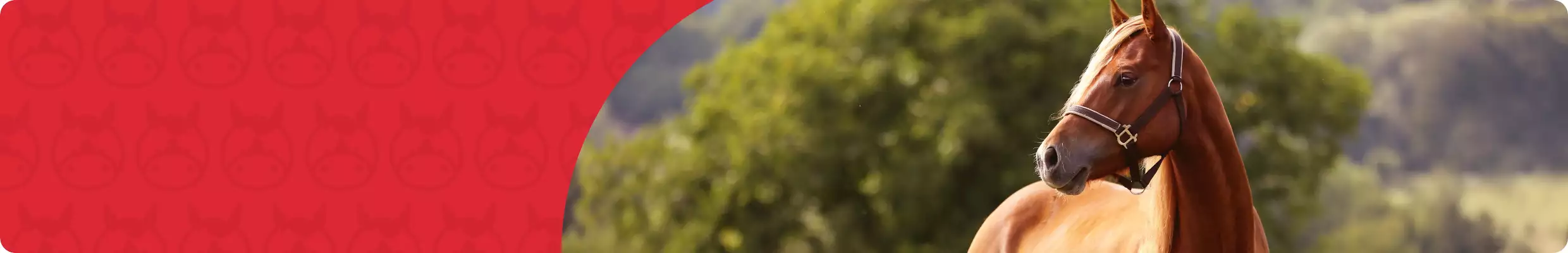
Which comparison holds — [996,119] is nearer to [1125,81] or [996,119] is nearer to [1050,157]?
[1125,81]

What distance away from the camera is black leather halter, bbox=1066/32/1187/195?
4176 millimetres

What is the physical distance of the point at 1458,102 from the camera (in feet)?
41.4

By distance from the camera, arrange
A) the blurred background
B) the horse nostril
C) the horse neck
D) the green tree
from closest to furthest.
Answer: the horse nostril < the horse neck < the blurred background < the green tree

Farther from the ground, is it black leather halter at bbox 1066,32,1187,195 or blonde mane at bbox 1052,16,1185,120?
blonde mane at bbox 1052,16,1185,120

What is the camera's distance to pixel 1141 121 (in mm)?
4219

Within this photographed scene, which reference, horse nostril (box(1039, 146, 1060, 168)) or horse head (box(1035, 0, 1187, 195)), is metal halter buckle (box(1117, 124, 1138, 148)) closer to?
horse head (box(1035, 0, 1187, 195))

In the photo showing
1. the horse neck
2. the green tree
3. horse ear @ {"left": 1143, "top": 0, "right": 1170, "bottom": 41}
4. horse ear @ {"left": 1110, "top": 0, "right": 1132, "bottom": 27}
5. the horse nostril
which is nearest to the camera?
the horse nostril

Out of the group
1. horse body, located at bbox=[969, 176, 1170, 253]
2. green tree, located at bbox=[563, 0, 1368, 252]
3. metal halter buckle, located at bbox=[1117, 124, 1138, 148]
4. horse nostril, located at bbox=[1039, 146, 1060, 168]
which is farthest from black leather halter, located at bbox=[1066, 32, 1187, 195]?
green tree, located at bbox=[563, 0, 1368, 252]

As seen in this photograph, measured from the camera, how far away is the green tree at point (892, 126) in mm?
12586

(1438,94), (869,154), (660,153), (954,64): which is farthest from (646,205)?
(1438,94)

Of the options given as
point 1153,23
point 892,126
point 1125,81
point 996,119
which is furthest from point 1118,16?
point 892,126

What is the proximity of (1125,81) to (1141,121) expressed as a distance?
0.47 feet

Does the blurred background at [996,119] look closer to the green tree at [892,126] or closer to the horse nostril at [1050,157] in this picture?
the green tree at [892,126]

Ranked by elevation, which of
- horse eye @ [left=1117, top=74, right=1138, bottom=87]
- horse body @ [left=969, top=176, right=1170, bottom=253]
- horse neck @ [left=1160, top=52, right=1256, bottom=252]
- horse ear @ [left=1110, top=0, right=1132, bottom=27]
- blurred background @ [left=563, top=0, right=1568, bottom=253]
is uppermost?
horse ear @ [left=1110, top=0, right=1132, bottom=27]
